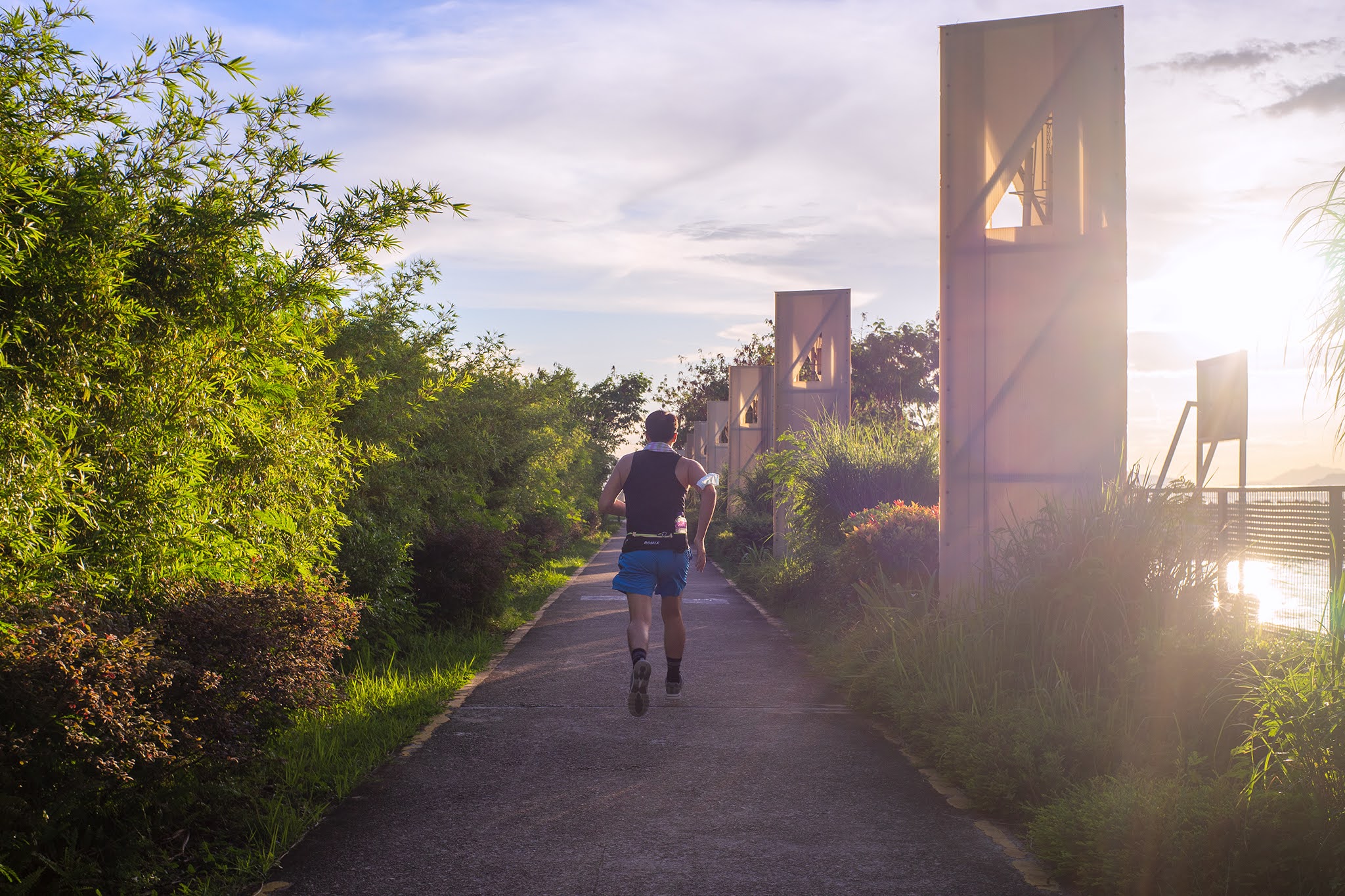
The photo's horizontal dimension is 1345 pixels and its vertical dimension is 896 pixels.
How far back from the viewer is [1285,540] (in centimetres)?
1116

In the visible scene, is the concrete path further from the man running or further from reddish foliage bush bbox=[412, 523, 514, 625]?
reddish foliage bush bbox=[412, 523, 514, 625]

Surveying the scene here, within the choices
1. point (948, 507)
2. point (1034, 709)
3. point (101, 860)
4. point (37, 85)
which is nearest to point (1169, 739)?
point (1034, 709)

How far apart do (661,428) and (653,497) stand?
1.73 ft

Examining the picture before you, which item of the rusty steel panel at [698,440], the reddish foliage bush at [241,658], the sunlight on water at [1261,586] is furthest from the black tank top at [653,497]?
the rusty steel panel at [698,440]

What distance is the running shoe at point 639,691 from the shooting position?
7.01 m

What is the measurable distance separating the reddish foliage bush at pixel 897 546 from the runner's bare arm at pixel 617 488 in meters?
3.86

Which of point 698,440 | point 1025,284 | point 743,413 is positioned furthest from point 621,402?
point 1025,284

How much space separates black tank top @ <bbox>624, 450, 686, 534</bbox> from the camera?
760cm

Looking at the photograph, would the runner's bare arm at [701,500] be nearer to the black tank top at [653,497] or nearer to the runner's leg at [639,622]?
the black tank top at [653,497]

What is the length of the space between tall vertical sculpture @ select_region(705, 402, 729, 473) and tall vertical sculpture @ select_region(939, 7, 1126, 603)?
3413 cm

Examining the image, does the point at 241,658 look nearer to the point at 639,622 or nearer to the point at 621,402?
the point at 639,622

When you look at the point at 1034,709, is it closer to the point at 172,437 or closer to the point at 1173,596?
the point at 1173,596

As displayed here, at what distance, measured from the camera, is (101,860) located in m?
4.14

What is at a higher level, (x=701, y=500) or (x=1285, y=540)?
(x=701, y=500)
